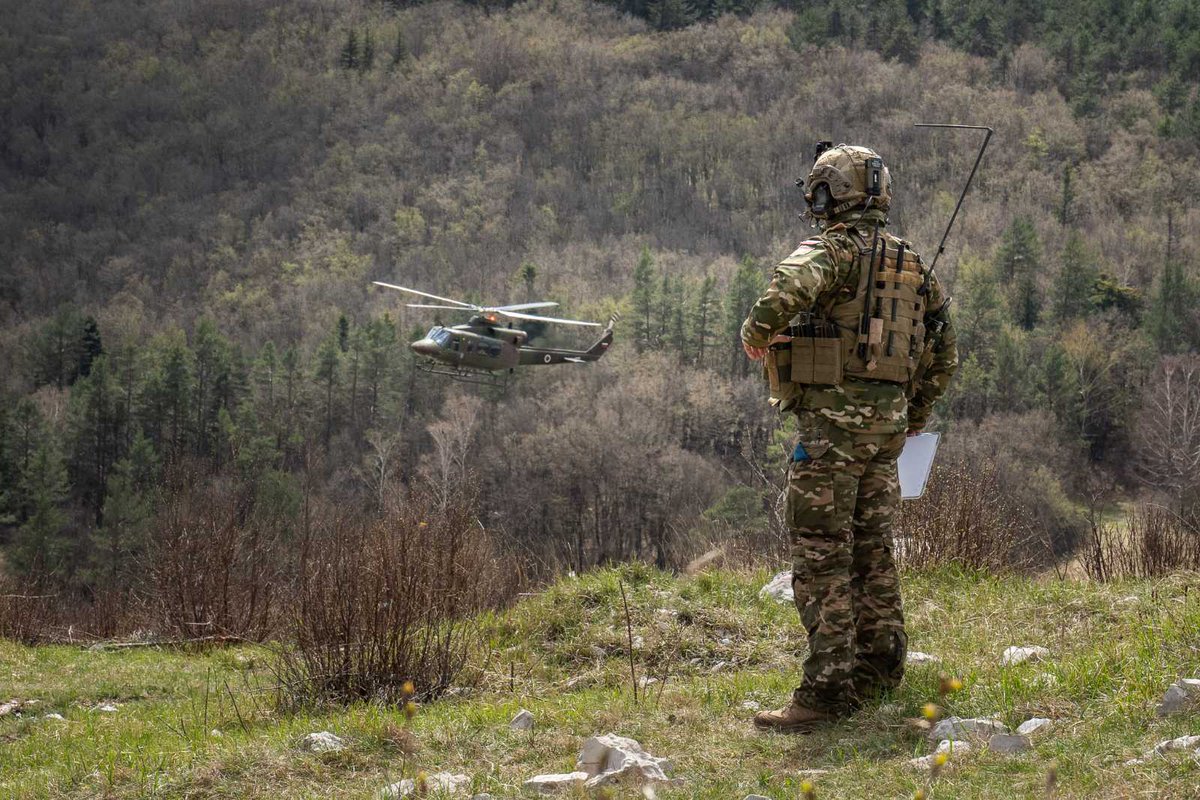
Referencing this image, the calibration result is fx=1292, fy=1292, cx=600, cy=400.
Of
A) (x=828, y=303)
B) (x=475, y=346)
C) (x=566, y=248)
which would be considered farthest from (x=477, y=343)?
(x=566, y=248)

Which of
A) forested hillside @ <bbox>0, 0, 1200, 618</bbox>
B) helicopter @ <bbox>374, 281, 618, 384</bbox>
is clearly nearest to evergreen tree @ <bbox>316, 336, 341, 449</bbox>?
forested hillside @ <bbox>0, 0, 1200, 618</bbox>

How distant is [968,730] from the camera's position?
188 inches

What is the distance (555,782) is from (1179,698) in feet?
7.38

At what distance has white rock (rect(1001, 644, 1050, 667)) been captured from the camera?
5.81 meters

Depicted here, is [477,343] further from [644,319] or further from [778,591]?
[644,319]

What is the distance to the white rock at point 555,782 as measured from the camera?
4.56 metres

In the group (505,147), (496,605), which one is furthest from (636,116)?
(496,605)

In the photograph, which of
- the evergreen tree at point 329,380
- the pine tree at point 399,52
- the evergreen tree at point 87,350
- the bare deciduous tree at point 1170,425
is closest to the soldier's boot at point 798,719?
the bare deciduous tree at point 1170,425

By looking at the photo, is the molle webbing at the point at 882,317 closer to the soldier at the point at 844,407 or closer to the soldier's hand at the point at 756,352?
the soldier at the point at 844,407

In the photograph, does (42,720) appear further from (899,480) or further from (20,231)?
(20,231)

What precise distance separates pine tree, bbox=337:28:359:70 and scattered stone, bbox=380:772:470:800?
19256 cm

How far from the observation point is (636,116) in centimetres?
16788

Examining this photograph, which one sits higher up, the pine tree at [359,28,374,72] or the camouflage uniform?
the pine tree at [359,28,374,72]

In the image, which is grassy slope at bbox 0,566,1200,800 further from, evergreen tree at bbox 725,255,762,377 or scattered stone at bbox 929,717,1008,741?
evergreen tree at bbox 725,255,762,377
